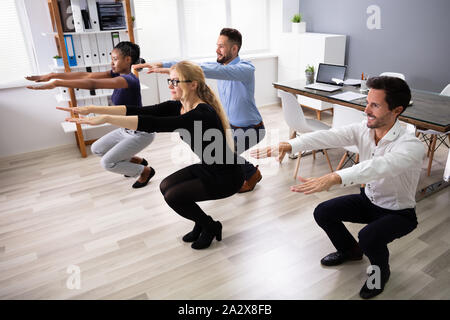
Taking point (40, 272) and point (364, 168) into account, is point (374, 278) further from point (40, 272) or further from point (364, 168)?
point (40, 272)

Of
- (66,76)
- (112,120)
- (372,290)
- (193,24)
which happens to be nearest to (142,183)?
(66,76)

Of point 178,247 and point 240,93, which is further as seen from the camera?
point 240,93

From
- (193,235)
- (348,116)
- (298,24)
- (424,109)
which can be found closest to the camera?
(193,235)

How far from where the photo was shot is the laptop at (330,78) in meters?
3.83

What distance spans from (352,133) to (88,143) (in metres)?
3.57

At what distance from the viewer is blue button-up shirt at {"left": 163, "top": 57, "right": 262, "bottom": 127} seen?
2863 millimetres

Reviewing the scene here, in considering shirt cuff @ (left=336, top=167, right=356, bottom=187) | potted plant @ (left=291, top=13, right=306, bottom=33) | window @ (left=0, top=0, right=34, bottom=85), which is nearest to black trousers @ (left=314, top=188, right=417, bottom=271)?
shirt cuff @ (left=336, top=167, right=356, bottom=187)

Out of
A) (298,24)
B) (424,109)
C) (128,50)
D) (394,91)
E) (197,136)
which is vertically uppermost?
(298,24)

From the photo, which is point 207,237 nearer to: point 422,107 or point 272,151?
point 272,151

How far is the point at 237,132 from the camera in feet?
10.1

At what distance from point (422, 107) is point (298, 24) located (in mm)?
3027

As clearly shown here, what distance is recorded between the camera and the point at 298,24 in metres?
5.52

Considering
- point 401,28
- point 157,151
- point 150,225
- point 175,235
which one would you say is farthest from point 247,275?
point 401,28

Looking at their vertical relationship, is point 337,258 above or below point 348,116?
below
